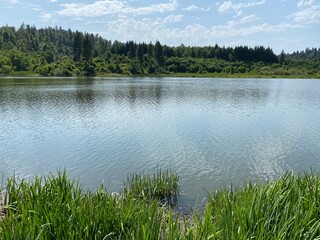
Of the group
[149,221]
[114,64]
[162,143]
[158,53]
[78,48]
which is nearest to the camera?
[149,221]

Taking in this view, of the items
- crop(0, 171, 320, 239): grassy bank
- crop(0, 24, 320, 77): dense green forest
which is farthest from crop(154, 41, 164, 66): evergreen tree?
crop(0, 171, 320, 239): grassy bank

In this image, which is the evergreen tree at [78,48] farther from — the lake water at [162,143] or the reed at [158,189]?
the reed at [158,189]

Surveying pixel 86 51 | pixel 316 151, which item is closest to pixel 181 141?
pixel 316 151

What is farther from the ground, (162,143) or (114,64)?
(114,64)

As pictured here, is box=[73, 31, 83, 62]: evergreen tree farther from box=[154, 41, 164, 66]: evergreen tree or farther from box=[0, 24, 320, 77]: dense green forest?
box=[154, 41, 164, 66]: evergreen tree

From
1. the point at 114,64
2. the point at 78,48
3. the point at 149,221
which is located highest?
the point at 78,48

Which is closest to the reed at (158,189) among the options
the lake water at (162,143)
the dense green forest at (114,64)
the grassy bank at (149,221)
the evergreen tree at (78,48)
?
the lake water at (162,143)

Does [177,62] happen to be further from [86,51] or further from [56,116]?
[56,116]

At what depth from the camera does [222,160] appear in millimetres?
18453

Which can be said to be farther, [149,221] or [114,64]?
[114,64]

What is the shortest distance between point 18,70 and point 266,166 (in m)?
144

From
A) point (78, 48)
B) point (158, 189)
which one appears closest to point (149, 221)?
point (158, 189)

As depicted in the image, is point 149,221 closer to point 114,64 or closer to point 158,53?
point 114,64

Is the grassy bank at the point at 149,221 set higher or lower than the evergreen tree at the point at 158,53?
lower
